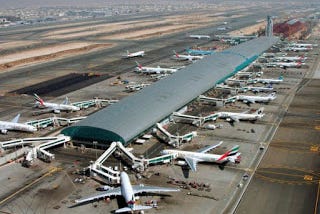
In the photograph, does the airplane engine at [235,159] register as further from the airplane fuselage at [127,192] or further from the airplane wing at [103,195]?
the airplane wing at [103,195]

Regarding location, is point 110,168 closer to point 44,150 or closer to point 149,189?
point 149,189

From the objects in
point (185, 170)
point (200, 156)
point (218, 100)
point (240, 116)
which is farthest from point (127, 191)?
point (218, 100)

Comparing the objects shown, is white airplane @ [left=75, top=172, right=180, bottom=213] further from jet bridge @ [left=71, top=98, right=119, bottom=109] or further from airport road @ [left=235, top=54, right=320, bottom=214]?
jet bridge @ [left=71, top=98, right=119, bottom=109]

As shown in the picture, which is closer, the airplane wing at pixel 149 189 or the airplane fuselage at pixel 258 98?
the airplane wing at pixel 149 189

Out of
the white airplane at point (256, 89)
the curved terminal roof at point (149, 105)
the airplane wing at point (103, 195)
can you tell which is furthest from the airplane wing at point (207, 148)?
the white airplane at point (256, 89)

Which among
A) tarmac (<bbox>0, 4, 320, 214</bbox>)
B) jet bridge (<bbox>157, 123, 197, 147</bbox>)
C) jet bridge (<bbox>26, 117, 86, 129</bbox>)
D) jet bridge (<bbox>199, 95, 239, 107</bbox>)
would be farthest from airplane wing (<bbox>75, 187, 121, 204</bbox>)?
jet bridge (<bbox>199, 95, 239, 107</bbox>)

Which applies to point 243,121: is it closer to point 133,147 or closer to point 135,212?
point 133,147

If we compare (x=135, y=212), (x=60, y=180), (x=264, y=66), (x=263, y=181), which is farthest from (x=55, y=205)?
(x=264, y=66)

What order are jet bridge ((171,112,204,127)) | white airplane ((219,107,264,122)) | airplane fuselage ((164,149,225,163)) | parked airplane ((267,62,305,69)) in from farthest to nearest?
parked airplane ((267,62,305,69)), white airplane ((219,107,264,122)), jet bridge ((171,112,204,127)), airplane fuselage ((164,149,225,163))
